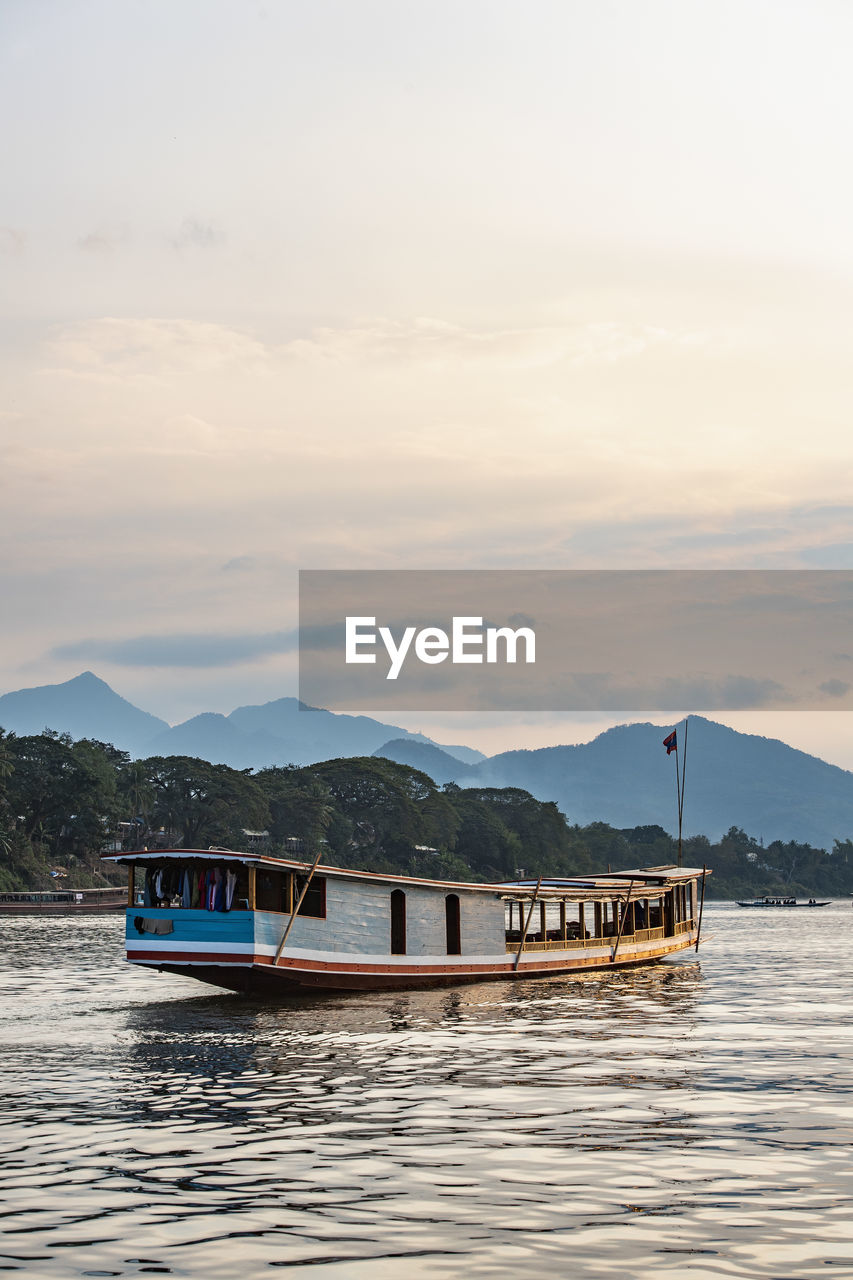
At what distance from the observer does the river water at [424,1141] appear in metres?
12.9

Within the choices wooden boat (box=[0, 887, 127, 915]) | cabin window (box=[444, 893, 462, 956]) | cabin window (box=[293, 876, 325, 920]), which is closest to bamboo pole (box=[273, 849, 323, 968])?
cabin window (box=[293, 876, 325, 920])

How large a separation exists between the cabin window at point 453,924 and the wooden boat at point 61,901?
7206cm

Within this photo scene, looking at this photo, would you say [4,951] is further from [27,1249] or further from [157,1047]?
[27,1249]

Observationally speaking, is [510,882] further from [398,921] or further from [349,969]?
[349,969]

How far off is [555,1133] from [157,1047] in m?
12.0

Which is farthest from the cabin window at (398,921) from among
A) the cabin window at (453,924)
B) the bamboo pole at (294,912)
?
the bamboo pole at (294,912)

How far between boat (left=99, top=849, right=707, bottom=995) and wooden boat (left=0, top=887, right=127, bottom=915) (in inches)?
2804

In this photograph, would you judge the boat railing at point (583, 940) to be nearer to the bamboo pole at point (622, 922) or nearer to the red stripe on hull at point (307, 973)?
the bamboo pole at point (622, 922)

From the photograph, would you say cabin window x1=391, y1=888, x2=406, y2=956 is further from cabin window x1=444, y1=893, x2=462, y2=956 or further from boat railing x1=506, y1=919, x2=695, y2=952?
boat railing x1=506, y1=919, x2=695, y2=952

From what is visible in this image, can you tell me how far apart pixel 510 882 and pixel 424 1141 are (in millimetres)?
28152

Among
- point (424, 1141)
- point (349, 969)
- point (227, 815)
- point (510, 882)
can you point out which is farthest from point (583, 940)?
point (227, 815)

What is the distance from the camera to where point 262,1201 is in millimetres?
14609

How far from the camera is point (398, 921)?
3756 centimetres

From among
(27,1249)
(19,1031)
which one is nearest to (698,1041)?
(19,1031)
